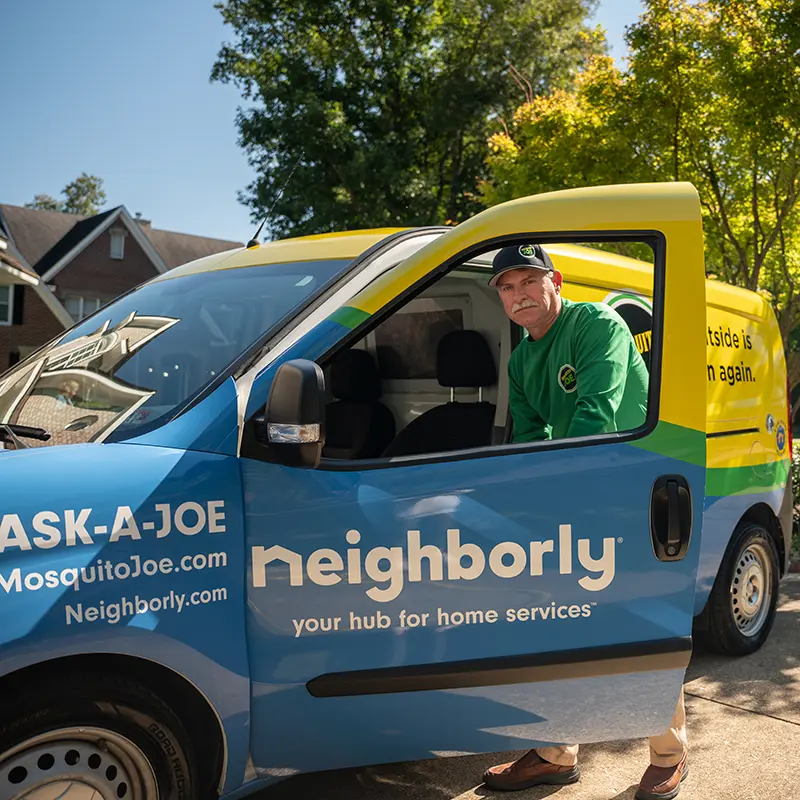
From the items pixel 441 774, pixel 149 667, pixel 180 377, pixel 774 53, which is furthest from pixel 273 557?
pixel 774 53

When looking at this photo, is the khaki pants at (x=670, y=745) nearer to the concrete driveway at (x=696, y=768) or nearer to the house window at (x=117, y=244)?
the concrete driveway at (x=696, y=768)

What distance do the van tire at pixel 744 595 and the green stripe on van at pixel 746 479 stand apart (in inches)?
9.1

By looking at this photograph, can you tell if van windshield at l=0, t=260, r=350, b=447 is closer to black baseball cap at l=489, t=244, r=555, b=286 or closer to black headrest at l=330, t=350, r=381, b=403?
black baseball cap at l=489, t=244, r=555, b=286

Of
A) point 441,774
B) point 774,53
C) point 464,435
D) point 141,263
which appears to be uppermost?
point 141,263

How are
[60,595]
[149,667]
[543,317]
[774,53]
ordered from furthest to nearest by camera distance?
1. [774,53]
2. [543,317]
3. [149,667]
4. [60,595]

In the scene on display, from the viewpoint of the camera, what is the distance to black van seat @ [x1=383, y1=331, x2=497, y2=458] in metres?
3.82

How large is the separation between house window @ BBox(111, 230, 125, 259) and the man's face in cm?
3715

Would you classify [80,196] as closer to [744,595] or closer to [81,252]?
[81,252]

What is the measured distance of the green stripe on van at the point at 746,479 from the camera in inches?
173

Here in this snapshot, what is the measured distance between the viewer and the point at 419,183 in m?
25.4

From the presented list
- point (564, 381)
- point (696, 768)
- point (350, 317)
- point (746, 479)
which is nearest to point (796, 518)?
point (746, 479)

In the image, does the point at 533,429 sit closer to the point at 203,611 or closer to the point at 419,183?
the point at 203,611

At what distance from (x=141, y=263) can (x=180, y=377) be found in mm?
37794

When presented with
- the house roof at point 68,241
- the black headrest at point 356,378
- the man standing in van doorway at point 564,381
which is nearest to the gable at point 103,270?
the house roof at point 68,241
